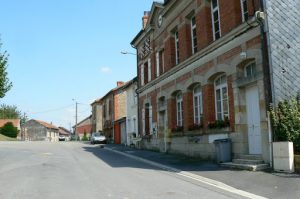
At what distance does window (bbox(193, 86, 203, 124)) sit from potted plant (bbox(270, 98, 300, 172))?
649cm

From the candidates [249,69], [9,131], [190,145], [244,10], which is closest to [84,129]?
[9,131]

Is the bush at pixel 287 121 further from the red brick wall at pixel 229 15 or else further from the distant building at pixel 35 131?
the distant building at pixel 35 131

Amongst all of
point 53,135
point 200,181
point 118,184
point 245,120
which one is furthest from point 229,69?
point 53,135

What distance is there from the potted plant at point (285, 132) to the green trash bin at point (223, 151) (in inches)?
110

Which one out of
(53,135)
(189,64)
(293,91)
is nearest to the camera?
(293,91)

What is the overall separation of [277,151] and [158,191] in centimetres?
447

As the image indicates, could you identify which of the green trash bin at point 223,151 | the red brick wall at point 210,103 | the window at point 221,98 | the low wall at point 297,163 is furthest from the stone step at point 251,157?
the red brick wall at point 210,103

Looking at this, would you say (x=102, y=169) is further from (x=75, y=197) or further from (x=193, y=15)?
(x=193, y=15)

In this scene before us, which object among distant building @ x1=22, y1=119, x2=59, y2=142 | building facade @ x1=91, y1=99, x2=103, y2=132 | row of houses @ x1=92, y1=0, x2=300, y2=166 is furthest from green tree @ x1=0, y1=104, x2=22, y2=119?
row of houses @ x1=92, y1=0, x2=300, y2=166

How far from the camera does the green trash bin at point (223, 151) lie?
50.4 feet

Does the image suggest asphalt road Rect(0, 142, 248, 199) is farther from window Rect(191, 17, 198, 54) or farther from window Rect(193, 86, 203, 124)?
window Rect(191, 17, 198, 54)

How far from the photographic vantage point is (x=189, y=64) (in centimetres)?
1986

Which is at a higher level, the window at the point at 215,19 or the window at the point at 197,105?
the window at the point at 215,19

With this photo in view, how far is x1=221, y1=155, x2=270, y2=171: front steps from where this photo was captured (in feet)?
42.2
